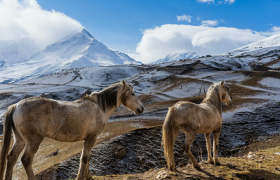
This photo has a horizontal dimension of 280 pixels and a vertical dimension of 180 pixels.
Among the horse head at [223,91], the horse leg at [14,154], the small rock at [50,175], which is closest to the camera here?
the horse leg at [14,154]

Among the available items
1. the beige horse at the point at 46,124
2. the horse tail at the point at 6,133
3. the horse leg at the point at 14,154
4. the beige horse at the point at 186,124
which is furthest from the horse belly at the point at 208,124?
the horse tail at the point at 6,133

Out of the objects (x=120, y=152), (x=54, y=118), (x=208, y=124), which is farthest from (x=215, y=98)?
(x=54, y=118)

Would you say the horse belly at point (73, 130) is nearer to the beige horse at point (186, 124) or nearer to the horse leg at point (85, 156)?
the horse leg at point (85, 156)

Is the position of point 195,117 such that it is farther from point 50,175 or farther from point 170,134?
point 50,175

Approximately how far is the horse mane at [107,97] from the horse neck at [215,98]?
168 inches

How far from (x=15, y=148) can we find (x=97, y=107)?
2.54 metres

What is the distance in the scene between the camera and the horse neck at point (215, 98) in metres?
7.60

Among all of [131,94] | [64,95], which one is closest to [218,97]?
[131,94]

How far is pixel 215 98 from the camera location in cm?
777

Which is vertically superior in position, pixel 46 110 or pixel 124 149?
pixel 46 110

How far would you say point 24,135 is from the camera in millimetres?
4375

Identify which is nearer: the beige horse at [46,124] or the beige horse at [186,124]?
the beige horse at [46,124]

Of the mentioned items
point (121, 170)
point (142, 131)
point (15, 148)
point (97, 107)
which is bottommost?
point (121, 170)

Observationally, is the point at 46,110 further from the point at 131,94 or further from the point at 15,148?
the point at 131,94
